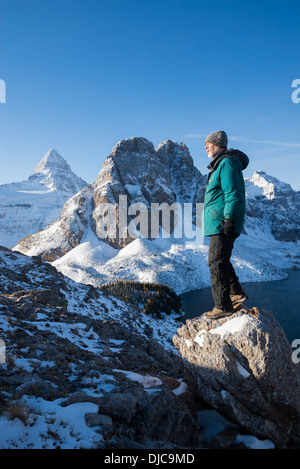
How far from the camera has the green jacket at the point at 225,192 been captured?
17.8 ft

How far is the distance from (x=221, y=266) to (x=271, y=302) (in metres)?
86.8

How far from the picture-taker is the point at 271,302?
81062mm

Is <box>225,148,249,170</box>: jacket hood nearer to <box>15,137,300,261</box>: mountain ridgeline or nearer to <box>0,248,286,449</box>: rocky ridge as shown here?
<box>0,248,286,449</box>: rocky ridge

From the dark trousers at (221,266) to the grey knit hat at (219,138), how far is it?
233 cm

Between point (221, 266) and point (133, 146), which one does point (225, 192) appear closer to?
point (221, 266)

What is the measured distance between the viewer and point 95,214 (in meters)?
155

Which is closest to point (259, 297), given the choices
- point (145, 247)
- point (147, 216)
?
point (145, 247)

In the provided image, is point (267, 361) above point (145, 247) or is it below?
above

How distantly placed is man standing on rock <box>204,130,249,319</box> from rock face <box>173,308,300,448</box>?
664 millimetres

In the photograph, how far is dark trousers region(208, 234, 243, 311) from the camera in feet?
19.2

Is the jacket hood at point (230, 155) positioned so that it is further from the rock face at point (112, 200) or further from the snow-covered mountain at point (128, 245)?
the rock face at point (112, 200)

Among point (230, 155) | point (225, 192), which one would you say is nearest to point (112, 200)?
point (230, 155)
